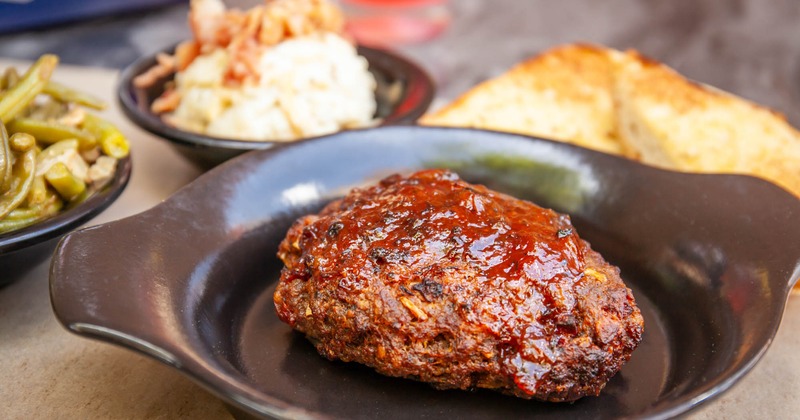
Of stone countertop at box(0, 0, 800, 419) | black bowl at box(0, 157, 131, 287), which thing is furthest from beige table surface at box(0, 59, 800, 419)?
black bowl at box(0, 157, 131, 287)

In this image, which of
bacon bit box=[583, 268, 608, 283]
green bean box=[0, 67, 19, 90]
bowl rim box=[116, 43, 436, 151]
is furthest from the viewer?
bowl rim box=[116, 43, 436, 151]

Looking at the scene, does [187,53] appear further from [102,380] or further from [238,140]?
[102,380]

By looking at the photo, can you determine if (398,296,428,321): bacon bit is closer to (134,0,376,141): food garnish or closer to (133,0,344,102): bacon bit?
(134,0,376,141): food garnish

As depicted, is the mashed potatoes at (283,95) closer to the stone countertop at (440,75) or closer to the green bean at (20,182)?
the stone countertop at (440,75)

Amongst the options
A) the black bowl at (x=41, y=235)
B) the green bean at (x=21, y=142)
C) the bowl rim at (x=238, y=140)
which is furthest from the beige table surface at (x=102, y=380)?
the bowl rim at (x=238, y=140)

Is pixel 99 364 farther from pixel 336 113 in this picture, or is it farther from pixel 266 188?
pixel 336 113

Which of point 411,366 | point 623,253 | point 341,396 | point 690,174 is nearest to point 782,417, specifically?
point 623,253
